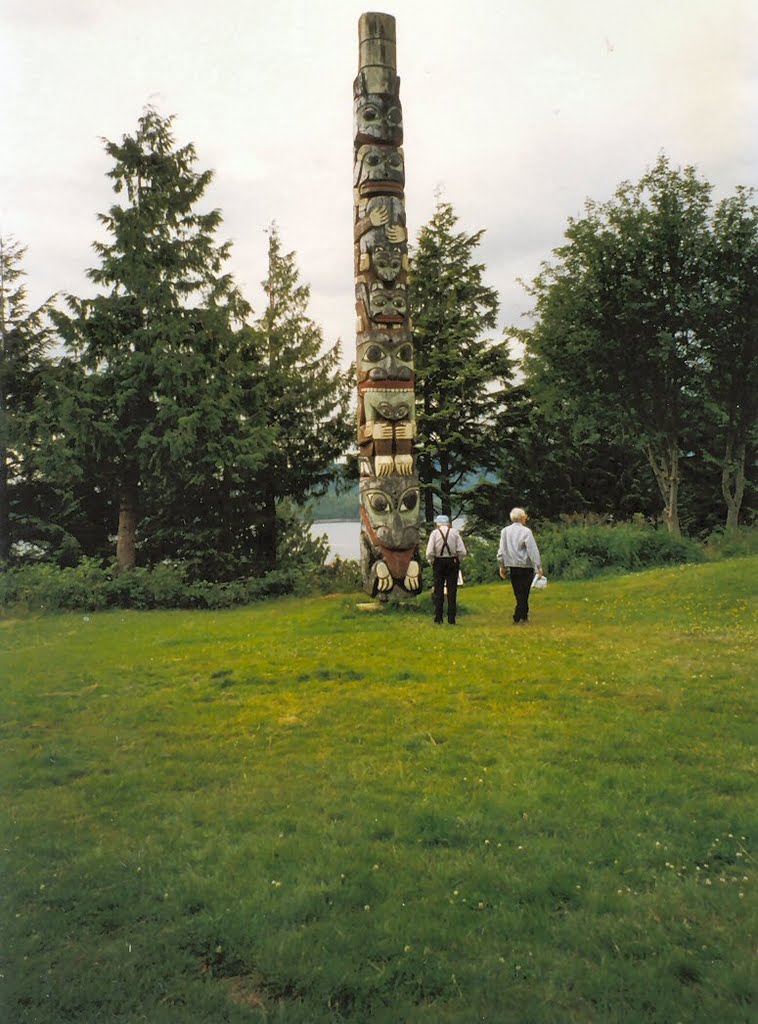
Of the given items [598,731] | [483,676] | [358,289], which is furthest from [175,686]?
[358,289]

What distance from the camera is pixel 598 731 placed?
5941 millimetres

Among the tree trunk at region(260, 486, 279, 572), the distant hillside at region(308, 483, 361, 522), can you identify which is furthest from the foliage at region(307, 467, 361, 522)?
the tree trunk at region(260, 486, 279, 572)

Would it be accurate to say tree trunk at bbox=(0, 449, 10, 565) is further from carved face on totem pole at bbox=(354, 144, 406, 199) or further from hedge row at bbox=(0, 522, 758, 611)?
carved face on totem pole at bbox=(354, 144, 406, 199)

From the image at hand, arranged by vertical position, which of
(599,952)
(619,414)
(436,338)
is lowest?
(599,952)

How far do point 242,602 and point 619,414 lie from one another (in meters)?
14.0

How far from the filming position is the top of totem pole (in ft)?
43.2

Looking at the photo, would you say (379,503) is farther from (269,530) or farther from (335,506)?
(335,506)

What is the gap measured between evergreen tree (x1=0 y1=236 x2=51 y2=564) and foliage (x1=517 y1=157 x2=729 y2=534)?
15.2 metres

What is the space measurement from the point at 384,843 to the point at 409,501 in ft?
28.8

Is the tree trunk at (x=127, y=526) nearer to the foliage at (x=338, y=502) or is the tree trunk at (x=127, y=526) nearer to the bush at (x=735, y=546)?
the foliage at (x=338, y=502)

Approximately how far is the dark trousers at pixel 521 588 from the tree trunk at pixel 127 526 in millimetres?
9961

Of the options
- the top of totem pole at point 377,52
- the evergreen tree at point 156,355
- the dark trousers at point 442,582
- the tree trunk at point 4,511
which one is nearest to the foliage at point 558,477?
the evergreen tree at point 156,355

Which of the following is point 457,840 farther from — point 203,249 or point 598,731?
point 203,249

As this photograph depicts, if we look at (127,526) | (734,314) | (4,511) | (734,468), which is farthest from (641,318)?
(4,511)
